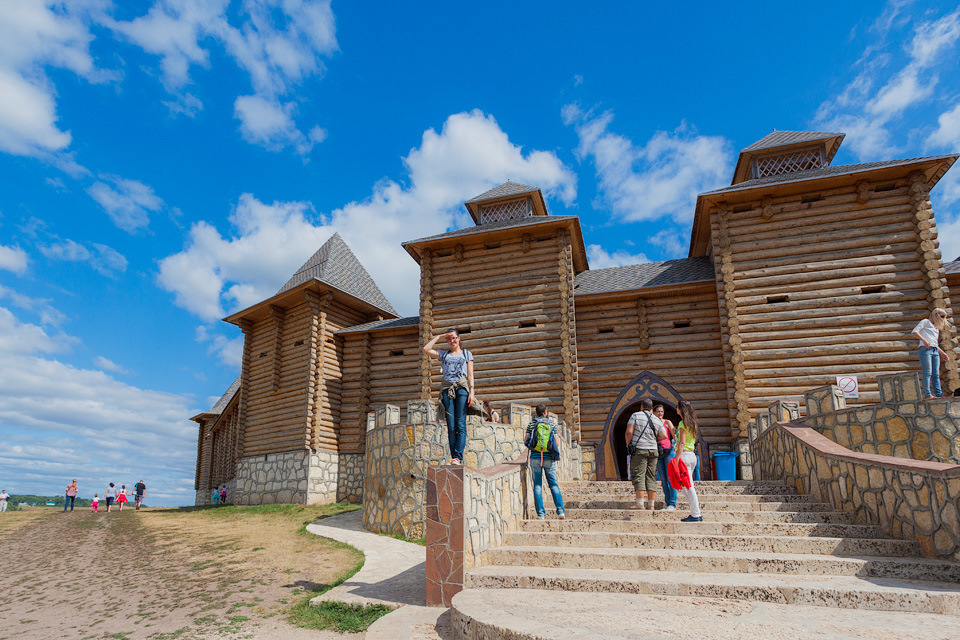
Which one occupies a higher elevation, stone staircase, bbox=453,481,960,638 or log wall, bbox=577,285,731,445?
log wall, bbox=577,285,731,445

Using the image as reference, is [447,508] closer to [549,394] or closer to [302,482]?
[549,394]

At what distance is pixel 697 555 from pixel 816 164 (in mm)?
17236

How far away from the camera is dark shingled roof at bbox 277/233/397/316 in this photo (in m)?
22.9

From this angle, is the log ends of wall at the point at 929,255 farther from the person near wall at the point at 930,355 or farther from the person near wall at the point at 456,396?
the person near wall at the point at 456,396

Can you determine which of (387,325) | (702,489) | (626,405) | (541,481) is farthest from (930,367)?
(387,325)

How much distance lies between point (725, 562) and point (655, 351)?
11.9 metres

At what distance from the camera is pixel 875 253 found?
15.4m

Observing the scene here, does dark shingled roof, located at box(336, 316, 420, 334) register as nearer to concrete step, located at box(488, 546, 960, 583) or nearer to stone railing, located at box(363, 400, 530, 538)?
stone railing, located at box(363, 400, 530, 538)

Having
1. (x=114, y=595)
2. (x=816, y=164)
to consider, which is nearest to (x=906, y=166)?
(x=816, y=164)

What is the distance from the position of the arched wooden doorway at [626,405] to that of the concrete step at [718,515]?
8162 mm

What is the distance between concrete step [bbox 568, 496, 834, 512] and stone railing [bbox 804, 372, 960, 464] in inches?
66.0

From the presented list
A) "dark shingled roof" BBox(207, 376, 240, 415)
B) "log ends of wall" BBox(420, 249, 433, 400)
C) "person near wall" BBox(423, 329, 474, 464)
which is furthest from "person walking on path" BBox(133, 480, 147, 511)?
"person near wall" BBox(423, 329, 474, 464)

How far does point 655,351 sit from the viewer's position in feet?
56.6

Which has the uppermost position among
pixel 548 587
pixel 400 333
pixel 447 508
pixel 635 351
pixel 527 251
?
pixel 527 251
